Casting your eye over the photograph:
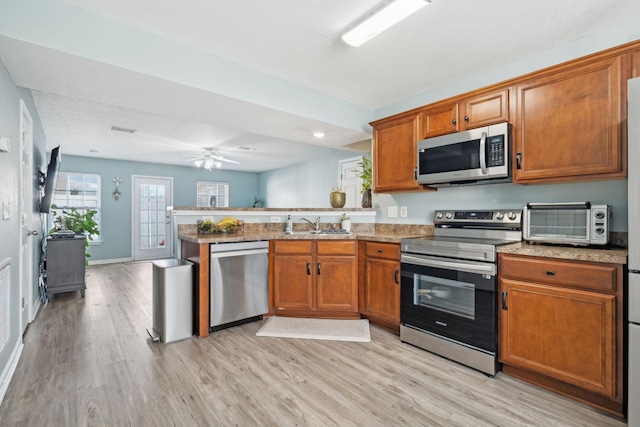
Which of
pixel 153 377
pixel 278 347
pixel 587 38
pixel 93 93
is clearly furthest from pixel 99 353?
pixel 587 38

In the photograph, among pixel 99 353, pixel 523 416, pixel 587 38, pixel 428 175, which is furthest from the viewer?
pixel 428 175

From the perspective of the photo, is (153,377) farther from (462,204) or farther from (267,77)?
(462,204)

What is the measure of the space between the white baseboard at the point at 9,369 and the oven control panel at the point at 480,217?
11.3 feet

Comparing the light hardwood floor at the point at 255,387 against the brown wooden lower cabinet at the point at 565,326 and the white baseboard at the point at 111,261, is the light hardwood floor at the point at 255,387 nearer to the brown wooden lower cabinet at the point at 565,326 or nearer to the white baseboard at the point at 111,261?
the brown wooden lower cabinet at the point at 565,326

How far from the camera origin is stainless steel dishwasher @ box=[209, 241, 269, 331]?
2898 mm

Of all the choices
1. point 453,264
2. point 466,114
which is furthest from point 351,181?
point 453,264

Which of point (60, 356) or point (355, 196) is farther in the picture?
point (355, 196)

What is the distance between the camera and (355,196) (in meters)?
6.18

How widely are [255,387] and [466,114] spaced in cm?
267

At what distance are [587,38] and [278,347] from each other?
3.34m

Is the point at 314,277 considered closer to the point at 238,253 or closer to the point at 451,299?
the point at 238,253

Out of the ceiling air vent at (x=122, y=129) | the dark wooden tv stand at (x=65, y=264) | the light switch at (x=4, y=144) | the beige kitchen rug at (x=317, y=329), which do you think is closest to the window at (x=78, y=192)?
the ceiling air vent at (x=122, y=129)

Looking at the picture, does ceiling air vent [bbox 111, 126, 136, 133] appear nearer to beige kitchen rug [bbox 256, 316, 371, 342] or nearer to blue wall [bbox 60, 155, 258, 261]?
A: blue wall [bbox 60, 155, 258, 261]

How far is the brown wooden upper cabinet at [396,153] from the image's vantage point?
3053 mm
